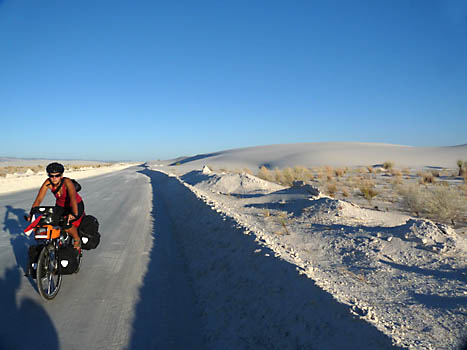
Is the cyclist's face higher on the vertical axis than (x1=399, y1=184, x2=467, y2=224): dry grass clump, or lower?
higher

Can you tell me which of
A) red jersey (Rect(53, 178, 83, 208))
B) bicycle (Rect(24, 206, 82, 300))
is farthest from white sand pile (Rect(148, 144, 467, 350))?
red jersey (Rect(53, 178, 83, 208))

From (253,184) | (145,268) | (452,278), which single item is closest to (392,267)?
(452,278)

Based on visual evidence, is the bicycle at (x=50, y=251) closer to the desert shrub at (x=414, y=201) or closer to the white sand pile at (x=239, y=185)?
the desert shrub at (x=414, y=201)

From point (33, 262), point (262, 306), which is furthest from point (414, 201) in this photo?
point (33, 262)

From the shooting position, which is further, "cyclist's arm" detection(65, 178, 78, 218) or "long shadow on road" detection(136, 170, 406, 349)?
"cyclist's arm" detection(65, 178, 78, 218)

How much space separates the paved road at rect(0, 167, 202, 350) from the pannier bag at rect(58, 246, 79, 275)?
1.28 feet

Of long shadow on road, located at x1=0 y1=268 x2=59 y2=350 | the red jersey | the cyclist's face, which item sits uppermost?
the cyclist's face

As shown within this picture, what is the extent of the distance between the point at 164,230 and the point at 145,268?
3503 millimetres

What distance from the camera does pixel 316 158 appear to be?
63.2 metres

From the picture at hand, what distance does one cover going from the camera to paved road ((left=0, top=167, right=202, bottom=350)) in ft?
11.9

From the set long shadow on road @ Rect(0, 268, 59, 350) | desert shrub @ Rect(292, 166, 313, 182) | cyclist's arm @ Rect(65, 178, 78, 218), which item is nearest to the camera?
long shadow on road @ Rect(0, 268, 59, 350)

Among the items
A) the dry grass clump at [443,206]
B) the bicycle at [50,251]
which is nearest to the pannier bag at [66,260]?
the bicycle at [50,251]

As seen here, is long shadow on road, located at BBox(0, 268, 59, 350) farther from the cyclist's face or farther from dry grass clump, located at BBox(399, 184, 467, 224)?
dry grass clump, located at BBox(399, 184, 467, 224)

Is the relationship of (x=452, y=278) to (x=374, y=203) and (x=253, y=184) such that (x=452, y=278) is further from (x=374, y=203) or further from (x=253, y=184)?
(x=253, y=184)
